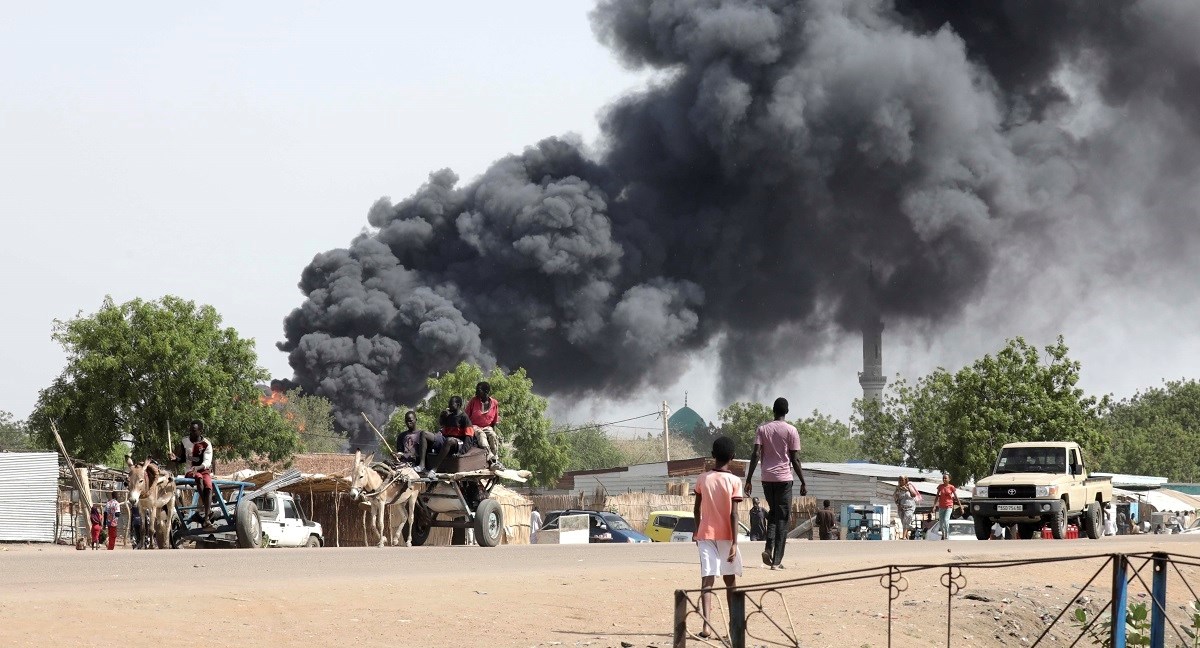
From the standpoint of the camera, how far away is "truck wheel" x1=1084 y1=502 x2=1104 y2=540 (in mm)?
28422

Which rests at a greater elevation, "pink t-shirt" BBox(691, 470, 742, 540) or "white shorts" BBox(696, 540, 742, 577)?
"pink t-shirt" BBox(691, 470, 742, 540)

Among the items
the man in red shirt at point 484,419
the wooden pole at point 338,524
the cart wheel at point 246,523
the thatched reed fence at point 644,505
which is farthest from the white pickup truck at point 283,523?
the thatched reed fence at point 644,505

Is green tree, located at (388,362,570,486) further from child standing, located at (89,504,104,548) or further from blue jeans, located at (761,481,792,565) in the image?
blue jeans, located at (761,481,792,565)

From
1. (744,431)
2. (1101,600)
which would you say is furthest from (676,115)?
(1101,600)

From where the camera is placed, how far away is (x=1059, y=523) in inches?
1064

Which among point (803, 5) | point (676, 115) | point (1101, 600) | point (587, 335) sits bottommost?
point (1101, 600)

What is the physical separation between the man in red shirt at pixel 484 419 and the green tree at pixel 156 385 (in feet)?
79.8

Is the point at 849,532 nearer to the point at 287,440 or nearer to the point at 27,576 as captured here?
the point at 287,440

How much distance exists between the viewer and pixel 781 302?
9356 centimetres

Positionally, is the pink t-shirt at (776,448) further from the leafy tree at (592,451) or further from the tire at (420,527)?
the leafy tree at (592,451)

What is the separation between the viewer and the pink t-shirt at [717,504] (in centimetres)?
1057

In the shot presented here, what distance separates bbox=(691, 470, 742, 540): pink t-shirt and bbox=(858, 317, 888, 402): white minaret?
Result: 8112 centimetres

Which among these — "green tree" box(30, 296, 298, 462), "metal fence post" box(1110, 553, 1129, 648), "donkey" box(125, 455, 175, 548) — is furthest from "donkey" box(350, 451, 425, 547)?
"green tree" box(30, 296, 298, 462)

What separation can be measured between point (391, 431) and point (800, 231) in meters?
33.2
